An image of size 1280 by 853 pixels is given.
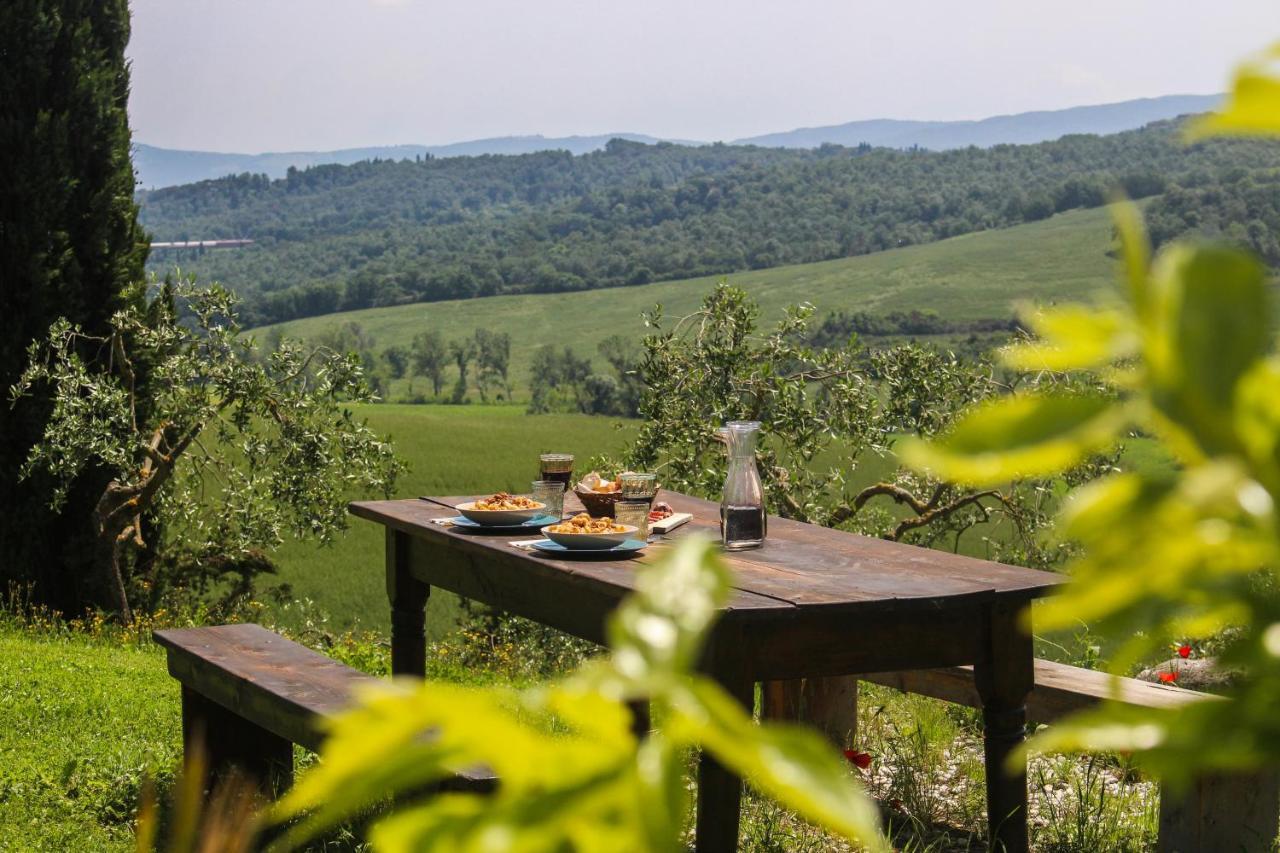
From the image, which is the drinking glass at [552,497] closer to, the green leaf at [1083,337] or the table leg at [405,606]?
the table leg at [405,606]

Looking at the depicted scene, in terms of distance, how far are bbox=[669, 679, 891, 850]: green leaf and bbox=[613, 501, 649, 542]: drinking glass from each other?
3.63 m

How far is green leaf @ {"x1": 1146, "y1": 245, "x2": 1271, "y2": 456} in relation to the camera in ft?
0.97

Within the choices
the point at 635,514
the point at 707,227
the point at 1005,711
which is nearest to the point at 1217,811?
the point at 1005,711

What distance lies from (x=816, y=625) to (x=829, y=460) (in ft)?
17.7

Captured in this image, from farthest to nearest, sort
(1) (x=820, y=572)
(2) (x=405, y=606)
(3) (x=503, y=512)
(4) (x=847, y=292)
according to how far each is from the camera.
A: (4) (x=847, y=292) < (2) (x=405, y=606) < (3) (x=503, y=512) < (1) (x=820, y=572)

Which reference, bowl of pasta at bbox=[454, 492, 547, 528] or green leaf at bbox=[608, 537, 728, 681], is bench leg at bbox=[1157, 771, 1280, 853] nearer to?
bowl of pasta at bbox=[454, 492, 547, 528]

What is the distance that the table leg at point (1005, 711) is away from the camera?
137 inches

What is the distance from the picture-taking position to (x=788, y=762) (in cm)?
31

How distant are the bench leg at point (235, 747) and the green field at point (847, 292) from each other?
40.9 m

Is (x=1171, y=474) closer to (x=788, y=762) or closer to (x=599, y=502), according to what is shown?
(x=788, y=762)

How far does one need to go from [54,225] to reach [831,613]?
682 cm

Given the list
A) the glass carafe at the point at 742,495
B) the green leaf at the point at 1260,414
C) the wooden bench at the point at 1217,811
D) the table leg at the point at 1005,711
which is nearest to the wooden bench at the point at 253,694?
the glass carafe at the point at 742,495

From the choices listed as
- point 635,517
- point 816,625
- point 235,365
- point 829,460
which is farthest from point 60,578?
point 816,625

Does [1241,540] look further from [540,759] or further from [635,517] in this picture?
[635,517]
